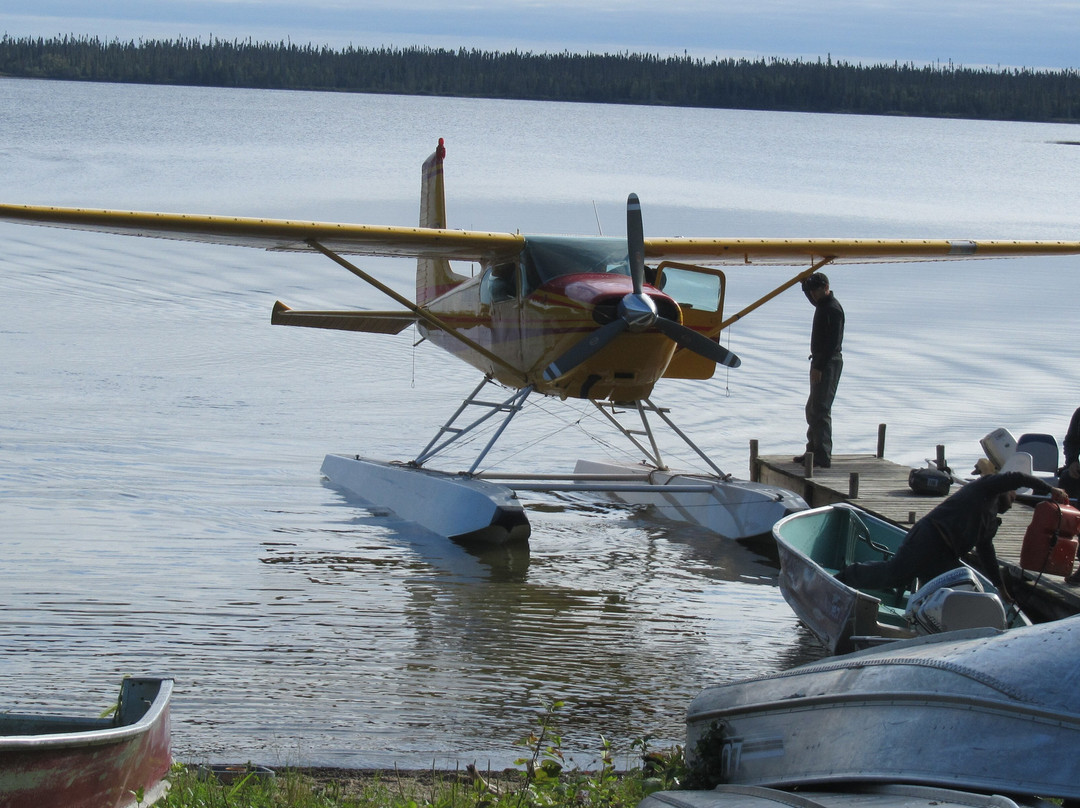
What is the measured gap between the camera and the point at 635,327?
8.77 meters

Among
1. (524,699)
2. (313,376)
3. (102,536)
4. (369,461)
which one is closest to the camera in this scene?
(524,699)

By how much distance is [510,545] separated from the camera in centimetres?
933

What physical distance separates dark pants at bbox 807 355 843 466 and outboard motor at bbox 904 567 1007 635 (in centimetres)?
421

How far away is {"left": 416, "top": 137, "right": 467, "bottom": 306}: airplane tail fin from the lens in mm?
12758

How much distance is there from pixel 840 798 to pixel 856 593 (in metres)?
2.08

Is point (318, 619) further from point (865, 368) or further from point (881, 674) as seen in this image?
point (865, 368)

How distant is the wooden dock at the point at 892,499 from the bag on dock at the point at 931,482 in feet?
0.17

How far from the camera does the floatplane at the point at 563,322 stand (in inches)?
357

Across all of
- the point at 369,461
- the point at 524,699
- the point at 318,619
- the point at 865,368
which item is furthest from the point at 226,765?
the point at 865,368

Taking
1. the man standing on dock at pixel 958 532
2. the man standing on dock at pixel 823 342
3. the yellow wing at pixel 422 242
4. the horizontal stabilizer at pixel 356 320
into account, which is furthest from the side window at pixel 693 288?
the man standing on dock at pixel 958 532

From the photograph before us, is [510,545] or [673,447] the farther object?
[673,447]

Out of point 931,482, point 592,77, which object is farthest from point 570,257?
point 592,77

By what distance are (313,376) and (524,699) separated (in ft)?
35.3

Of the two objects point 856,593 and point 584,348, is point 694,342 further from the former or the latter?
point 856,593
